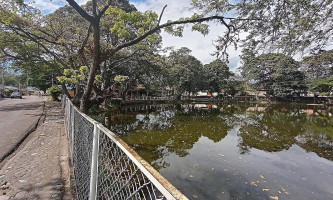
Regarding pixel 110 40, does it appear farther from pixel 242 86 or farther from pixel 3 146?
pixel 242 86

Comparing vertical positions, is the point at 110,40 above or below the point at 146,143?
above

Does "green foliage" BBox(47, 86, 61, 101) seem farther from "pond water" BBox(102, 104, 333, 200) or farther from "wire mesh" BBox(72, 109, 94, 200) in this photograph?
"wire mesh" BBox(72, 109, 94, 200)

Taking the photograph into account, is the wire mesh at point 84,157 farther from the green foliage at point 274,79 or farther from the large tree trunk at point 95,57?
the green foliage at point 274,79

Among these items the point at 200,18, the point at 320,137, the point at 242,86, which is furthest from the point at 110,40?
the point at 242,86

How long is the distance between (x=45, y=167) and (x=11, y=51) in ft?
42.4

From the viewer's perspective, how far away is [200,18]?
6148mm

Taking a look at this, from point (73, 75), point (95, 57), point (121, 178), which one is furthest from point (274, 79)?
point (121, 178)

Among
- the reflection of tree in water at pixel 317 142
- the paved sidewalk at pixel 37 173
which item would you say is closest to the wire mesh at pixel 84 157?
the paved sidewalk at pixel 37 173

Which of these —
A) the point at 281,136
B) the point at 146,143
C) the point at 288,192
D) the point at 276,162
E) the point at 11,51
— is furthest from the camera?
the point at 11,51

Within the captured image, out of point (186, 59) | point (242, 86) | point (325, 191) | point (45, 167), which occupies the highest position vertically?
point (186, 59)

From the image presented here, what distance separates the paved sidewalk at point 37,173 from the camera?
10.6 feet

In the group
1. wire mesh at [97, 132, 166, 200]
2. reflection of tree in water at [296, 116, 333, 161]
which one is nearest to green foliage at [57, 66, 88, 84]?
wire mesh at [97, 132, 166, 200]

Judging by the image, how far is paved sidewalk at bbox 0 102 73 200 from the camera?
3230 millimetres

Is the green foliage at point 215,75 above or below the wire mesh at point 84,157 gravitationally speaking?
above
